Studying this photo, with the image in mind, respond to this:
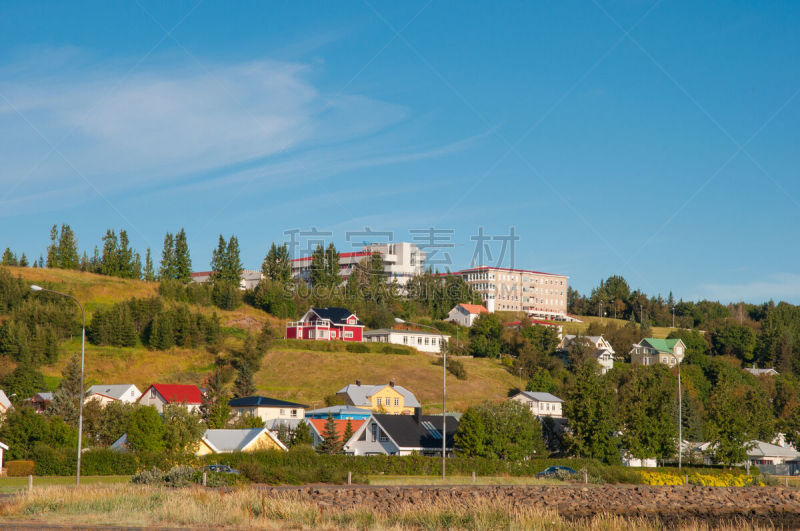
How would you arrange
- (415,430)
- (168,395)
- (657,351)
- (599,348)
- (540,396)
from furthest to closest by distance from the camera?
(657,351) < (599,348) < (540,396) < (168,395) < (415,430)

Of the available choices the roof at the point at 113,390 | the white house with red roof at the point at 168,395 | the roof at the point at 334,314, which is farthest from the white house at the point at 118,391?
the roof at the point at 334,314

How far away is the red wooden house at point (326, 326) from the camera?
472 ft

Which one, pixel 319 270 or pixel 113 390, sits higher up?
pixel 319 270

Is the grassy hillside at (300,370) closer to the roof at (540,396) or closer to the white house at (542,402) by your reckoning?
the roof at (540,396)

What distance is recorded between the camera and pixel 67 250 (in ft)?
556

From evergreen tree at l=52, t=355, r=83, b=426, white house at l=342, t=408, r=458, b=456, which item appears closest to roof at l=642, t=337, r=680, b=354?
white house at l=342, t=408, r=458, b=456

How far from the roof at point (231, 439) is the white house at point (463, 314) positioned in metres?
105

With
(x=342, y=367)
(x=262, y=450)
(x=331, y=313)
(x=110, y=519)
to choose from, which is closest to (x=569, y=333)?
(x=331, y=313)

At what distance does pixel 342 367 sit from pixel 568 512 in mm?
92513

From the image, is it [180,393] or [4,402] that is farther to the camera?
[180,393]

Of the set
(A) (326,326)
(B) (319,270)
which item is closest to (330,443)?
(A) (326,326)

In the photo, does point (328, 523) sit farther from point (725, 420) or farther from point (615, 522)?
point (725, 420)

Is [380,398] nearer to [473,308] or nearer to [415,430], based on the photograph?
[415,430]

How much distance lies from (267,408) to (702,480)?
53.1 m
